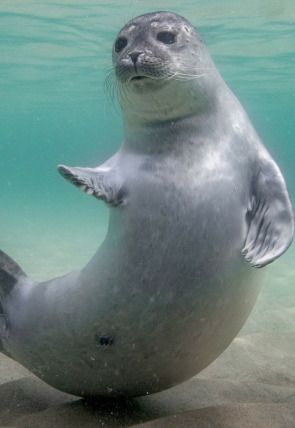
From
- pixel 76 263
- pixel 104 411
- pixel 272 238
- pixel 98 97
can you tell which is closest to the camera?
pixel 272 238

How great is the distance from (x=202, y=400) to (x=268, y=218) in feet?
4.93

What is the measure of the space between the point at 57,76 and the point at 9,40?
6943 mm

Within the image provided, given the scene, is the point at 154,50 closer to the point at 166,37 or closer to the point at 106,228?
the point at 166,37

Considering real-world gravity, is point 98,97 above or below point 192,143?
below

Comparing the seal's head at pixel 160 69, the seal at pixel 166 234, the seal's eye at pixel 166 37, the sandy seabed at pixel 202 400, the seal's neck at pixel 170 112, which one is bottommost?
the sandy seabed at pixel 202 400

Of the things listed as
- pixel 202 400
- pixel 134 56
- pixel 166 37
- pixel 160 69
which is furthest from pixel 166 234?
pixel 202 400

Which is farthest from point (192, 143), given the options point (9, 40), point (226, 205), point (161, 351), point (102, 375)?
point (9, 40)

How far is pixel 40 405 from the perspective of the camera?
3449 mm

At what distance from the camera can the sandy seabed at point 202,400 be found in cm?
269

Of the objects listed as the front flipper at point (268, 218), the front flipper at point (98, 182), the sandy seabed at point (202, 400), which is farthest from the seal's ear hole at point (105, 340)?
the front flipper at point (268, 218)

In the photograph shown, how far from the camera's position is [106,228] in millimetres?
21984

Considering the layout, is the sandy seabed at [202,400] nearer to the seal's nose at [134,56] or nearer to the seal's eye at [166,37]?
the seal's nose at [134,56]

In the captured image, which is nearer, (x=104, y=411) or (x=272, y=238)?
(x=272, y=238)

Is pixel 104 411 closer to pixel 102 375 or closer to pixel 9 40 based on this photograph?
pixel 102 375
